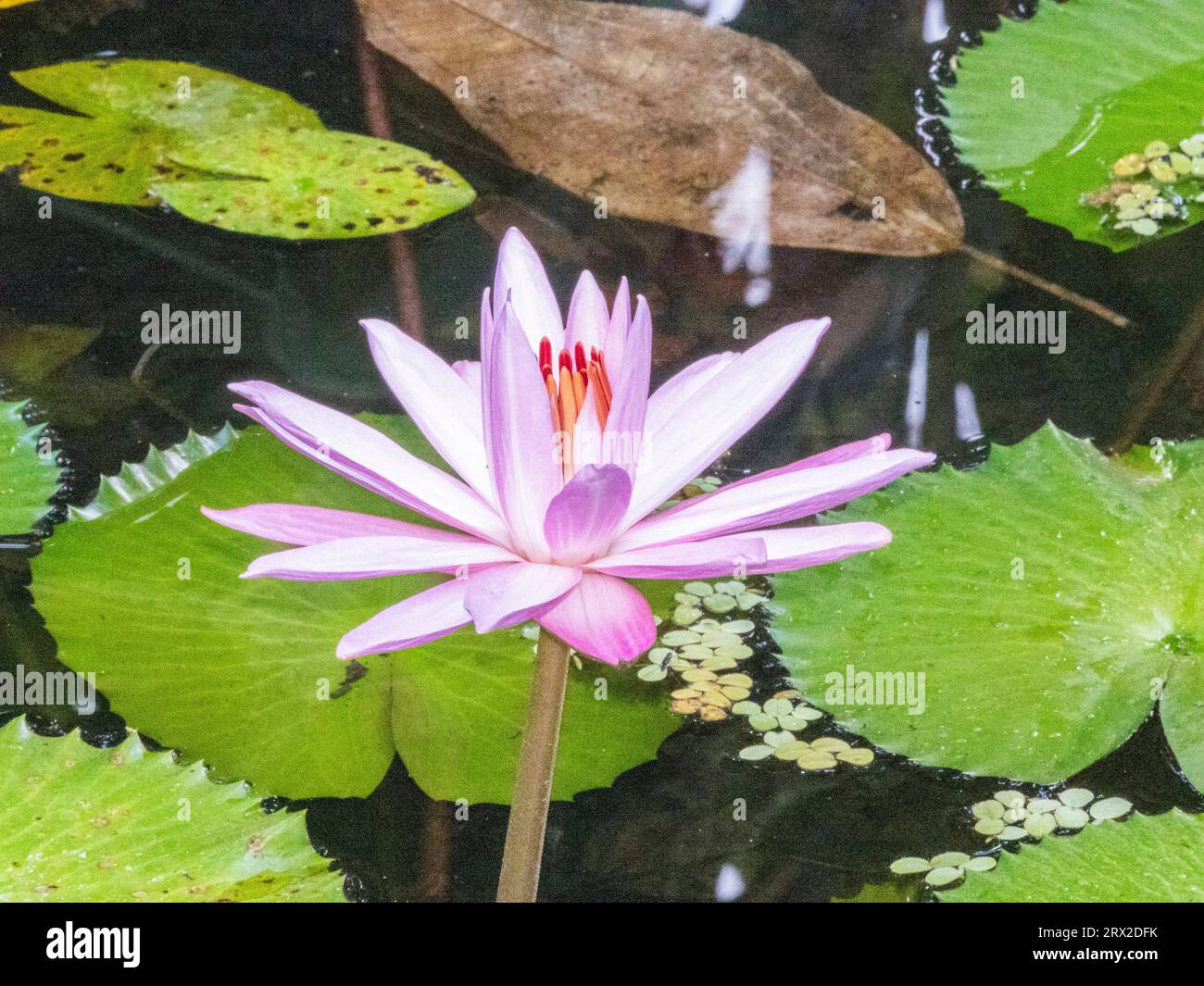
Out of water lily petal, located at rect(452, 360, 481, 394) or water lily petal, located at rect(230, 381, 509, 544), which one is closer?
water lily petal, located at rect(230, 381, 509, 544)

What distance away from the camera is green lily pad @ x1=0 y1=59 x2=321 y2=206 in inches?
57.7

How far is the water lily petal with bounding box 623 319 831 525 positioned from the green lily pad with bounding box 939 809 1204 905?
334 mm

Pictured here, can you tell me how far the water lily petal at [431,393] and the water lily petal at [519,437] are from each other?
0.09 metres

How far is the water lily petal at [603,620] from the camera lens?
58 centimetres

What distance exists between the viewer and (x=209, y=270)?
135 centimetres

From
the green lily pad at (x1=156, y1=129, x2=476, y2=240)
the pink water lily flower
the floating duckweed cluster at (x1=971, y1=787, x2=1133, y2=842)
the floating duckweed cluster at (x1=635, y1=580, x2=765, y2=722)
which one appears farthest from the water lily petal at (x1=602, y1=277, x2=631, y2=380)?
the green lily pad at (x1=156, y1=129, x2=476, y2=240)

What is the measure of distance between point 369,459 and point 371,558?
0.30 ft

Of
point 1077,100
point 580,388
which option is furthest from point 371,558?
point 1077,100

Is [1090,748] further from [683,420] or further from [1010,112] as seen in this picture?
[1010,112]

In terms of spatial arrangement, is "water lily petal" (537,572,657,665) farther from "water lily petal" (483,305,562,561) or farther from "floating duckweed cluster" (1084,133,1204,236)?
"floating duckweed cluster" (1084,133,1204,236)

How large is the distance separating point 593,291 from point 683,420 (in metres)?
0.12

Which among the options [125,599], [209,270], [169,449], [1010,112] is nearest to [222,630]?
[125,599]

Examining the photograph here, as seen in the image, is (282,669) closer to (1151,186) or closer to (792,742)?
(792,742)

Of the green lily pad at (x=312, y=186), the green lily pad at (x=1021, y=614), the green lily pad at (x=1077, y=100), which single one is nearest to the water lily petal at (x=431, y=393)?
the green lily pad at (x=1021, y=614)
